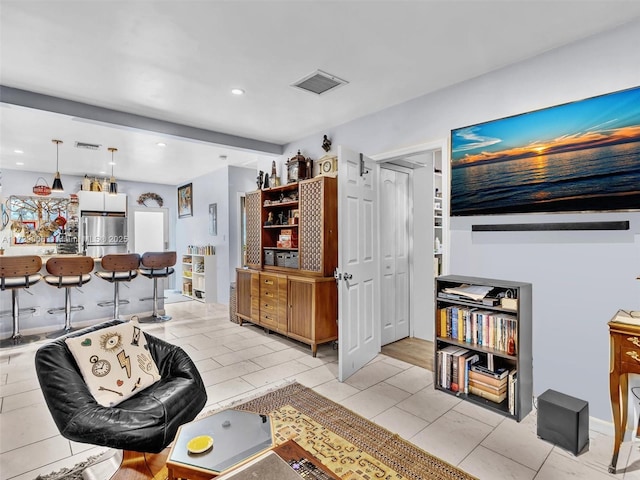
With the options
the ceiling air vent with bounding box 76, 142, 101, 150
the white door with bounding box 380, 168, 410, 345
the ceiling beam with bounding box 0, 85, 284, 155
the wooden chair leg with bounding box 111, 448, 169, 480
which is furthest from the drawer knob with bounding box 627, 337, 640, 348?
the ceiling air vent with bounding box 76, 142, 101, 150

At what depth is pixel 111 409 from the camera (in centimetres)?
181

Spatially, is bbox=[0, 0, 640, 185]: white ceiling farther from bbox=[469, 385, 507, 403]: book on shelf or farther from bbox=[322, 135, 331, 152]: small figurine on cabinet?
bbox=[469, 385, 507, 403]: book on shelf

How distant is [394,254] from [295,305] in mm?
1409

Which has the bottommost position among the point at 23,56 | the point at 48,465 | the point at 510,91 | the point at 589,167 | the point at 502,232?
the point at 48,465

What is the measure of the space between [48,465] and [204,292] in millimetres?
5071

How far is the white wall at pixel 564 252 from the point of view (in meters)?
2.31

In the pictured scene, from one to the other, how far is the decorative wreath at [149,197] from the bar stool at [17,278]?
4200 millimetres

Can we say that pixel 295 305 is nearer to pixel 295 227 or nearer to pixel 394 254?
pixel 295 227

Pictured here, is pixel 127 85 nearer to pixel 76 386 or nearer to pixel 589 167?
pixel 76 386

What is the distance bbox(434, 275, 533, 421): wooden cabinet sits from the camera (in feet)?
8.45

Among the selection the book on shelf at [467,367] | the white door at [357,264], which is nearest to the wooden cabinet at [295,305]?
the white door at [357,264]

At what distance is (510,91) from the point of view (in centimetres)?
281

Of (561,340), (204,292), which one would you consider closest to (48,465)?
(561,340)

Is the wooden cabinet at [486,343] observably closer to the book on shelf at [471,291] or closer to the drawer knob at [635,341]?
the book on shelf at [471,291]
